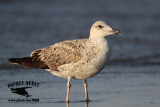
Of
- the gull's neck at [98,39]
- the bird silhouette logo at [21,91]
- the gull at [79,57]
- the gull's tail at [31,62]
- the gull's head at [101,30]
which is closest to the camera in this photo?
the gull at [79,57]

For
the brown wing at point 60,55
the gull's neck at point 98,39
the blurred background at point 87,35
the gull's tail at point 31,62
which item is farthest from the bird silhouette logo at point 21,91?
the gull's neck at point 98,39

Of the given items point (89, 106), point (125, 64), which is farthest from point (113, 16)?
point (89, 106)

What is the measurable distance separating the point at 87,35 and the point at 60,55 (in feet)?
23.3

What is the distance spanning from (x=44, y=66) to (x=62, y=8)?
13.3m

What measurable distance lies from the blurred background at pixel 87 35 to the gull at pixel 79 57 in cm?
59

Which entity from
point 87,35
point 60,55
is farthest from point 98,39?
point 87,35

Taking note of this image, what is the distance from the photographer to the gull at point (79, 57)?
25.7 ft

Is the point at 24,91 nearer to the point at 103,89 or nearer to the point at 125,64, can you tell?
the point at 103,89

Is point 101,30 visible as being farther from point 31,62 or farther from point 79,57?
point 31,62

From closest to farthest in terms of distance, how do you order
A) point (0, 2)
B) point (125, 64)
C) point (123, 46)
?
point (125, 64), point (123, 46), point (0, 2)

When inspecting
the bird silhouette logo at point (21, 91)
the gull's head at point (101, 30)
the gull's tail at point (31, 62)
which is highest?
the gull's head at point (101, 30)

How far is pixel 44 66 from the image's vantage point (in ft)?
27.7

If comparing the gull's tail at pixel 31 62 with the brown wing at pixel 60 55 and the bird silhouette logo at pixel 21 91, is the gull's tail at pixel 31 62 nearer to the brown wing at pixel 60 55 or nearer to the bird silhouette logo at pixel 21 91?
the brown wing at pixel 60 55

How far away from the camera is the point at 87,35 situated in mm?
15352
